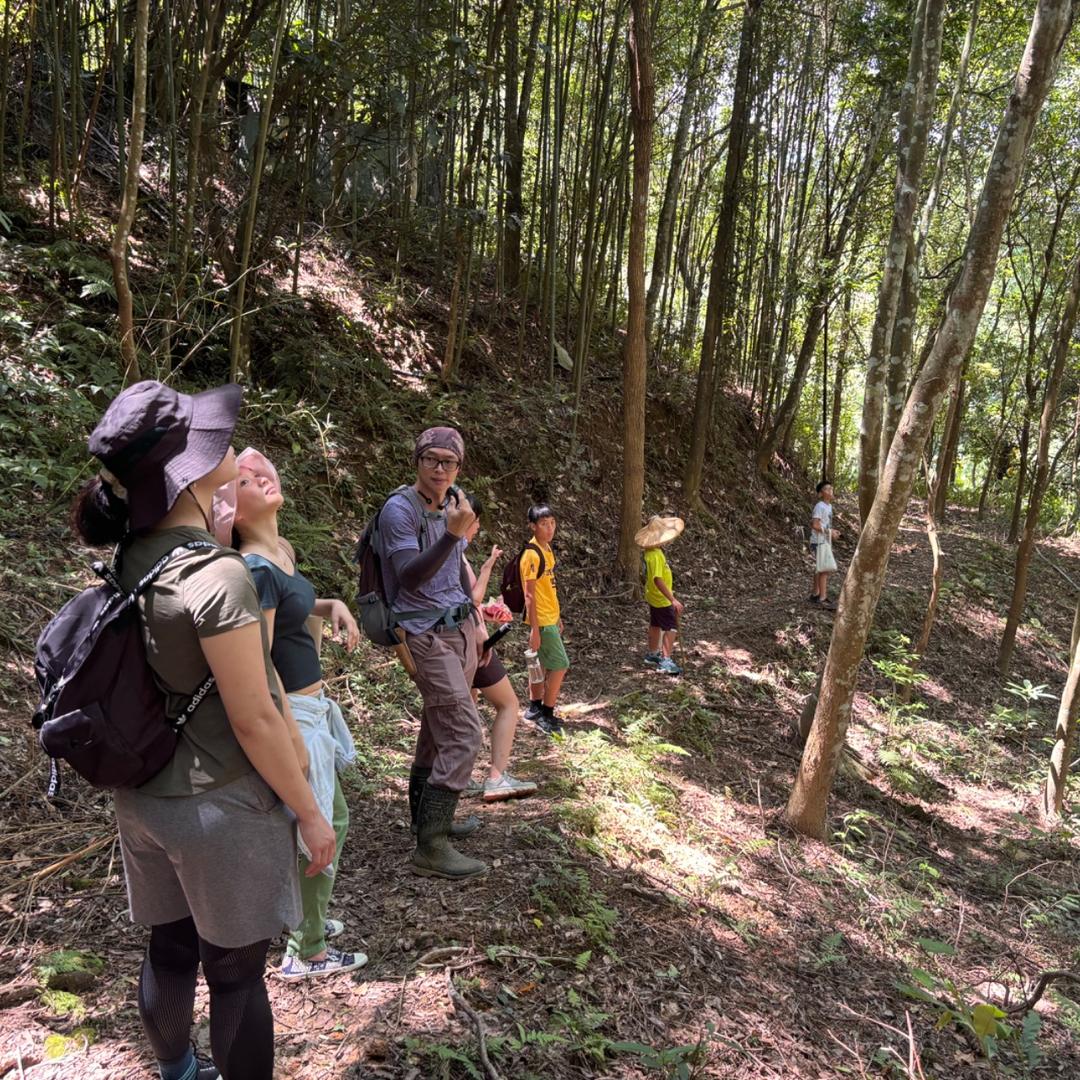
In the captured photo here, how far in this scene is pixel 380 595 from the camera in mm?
3160

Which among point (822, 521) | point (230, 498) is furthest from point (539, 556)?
point (822, 521)

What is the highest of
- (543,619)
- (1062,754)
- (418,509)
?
(418,509)

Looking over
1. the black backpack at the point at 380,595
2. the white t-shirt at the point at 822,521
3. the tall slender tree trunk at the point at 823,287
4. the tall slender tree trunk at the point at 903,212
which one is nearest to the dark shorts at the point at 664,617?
the tall slender tree trunk at the point at 903,212

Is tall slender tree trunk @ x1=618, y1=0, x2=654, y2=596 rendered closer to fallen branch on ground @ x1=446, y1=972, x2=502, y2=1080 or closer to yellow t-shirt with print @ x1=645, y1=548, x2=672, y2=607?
yellow t-shirt with print @ x1=645, y1=548, x2=672, y2=607

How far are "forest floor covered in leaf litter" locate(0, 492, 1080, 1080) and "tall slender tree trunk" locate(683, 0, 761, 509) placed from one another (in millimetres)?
5357

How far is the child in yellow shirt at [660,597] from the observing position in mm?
7180

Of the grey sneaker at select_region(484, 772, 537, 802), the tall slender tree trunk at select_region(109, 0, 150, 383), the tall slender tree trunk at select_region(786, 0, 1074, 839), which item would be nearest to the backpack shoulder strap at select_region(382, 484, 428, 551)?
the grey sneaker at select_region(484, 772, 537, 802)

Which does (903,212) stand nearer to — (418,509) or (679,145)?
(418,509)

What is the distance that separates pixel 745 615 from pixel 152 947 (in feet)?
28.7

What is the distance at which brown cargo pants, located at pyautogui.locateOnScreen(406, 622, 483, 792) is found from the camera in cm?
314

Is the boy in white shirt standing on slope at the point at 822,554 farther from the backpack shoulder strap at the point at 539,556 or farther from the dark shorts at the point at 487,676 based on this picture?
the dark shorts at the point at 487,676

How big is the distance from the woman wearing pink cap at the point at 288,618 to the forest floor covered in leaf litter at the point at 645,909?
57 centimetres

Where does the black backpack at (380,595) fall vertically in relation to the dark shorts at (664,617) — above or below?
above

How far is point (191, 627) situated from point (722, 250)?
11978mm
